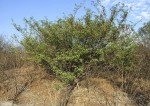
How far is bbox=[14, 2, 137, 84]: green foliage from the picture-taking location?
11359 millimetres

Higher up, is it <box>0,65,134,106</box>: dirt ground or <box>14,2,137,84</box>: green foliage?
<box>14,2,137,84</box>: green foliage

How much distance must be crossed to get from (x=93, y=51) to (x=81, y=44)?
1.73ft

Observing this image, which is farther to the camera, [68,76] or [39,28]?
[39,28]

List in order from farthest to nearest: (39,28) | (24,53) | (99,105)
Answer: (24,53), (39,28), (99,105)

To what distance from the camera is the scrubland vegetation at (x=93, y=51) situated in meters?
11.4

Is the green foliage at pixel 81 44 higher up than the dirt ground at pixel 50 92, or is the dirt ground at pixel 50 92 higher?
the green foliage at pixel 81 44

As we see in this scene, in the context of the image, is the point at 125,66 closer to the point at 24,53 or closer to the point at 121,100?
the point at 121,100

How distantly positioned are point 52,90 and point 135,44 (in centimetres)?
356

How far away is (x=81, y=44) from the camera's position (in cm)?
1161

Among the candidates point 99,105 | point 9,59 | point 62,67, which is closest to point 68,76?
point 62,67

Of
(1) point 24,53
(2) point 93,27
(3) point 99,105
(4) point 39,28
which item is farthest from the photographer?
(1) point 24,53

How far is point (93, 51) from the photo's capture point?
1166 centimetres

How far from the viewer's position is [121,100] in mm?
10844

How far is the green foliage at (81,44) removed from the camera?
37.3 feet
